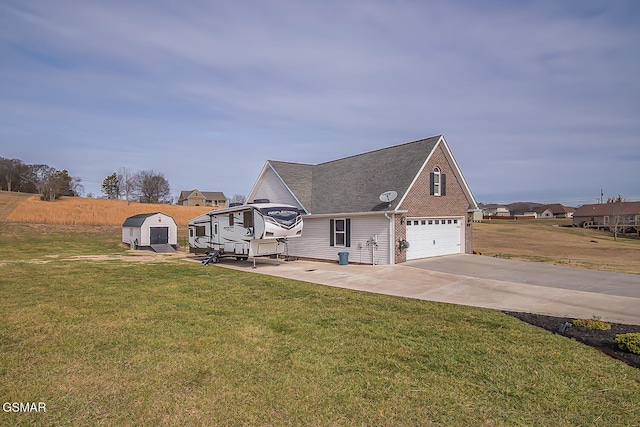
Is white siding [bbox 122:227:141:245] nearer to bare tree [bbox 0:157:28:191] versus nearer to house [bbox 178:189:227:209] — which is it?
bare tree [bbox 0:157:28:191]

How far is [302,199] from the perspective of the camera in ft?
76.8

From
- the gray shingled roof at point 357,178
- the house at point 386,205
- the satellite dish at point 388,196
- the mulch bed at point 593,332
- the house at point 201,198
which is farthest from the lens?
the house at point 201,198

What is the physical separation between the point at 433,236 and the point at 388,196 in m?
5.04

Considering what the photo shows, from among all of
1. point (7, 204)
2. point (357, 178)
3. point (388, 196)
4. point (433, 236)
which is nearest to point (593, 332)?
point (388, 196)

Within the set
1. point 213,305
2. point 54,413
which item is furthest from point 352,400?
point 213,305

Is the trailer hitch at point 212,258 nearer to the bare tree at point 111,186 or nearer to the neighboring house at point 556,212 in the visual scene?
the bare tree at point 111,186

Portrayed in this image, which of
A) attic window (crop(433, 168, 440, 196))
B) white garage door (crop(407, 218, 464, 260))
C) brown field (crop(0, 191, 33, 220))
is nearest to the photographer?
white garage door (crop(407, 218, 464, 260))

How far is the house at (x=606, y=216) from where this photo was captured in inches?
2746

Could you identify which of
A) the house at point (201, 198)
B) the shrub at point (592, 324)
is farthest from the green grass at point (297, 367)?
the house at point (201, 198)

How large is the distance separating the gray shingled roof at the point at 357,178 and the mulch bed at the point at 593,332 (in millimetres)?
10024

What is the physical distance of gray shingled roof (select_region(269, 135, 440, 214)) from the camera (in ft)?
65.2

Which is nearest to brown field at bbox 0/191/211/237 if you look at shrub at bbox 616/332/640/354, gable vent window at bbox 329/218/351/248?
gable vent window at bbox 329/218/351/248

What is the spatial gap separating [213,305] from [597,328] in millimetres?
9294

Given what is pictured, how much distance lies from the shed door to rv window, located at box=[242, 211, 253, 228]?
16.5 meters
